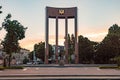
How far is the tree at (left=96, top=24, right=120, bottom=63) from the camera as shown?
271ft

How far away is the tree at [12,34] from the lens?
5128cm

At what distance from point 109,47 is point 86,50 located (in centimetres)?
837

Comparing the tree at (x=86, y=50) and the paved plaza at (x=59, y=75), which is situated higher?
the tree at (x=86, y=50)

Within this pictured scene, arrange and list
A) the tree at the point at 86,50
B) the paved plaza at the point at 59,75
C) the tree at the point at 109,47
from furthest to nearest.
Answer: the tree at the point at 86,50, the tree at the point at 109,47, the paved plaza at the point at 59,75

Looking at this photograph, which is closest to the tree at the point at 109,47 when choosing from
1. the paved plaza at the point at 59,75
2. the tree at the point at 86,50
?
the tree at the point at 86,50

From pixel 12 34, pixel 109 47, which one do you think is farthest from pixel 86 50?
pixel 12 34

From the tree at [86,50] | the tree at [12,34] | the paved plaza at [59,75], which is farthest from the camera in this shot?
the tree at [86,50]

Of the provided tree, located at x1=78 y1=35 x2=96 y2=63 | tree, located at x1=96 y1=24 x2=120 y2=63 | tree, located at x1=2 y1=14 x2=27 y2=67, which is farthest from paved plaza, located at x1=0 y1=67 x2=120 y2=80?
tree, located at x1=78 y1=35 x2=96 y2=63

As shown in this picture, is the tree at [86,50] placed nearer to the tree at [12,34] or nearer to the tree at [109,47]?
the tree at [109,47]

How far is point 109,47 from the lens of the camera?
85.1m

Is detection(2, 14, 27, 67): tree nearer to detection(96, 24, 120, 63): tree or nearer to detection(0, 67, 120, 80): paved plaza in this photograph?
detection(0, 67, 120, 80): paved plaza

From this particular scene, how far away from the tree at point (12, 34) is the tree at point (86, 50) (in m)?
41.0

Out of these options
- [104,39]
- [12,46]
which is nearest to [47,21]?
[104,39]

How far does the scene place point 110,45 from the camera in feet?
276
